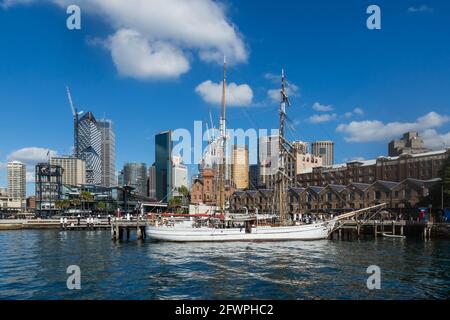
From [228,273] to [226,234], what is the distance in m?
34.2

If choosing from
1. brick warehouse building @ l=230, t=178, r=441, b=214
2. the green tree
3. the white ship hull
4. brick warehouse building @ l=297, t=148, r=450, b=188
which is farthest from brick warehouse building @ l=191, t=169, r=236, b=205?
the white ship hull

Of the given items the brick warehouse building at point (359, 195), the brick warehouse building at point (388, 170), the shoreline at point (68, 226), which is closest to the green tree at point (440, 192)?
the brick warehouse building at point (359, 195)

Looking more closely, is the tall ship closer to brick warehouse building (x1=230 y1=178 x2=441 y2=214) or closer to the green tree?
brick warehouse building (x1=230 y1=178 x2=441 y2=214)

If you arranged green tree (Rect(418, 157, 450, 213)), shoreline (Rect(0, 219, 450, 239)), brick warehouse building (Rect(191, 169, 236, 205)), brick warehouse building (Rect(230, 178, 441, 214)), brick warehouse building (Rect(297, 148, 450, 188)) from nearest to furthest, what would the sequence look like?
shoreline (Rect(0, 219, 450, 239)) < green tree (Rect(418, 157, 450, 213)) < brick warehouse building (Rect(230, 178, 441, 214)) < brick warehouse building (Rect(297, 148, 450, 188)) < brick warehouse building (Rect(191, 169, 236, 205))

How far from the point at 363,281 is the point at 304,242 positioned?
38243 mm

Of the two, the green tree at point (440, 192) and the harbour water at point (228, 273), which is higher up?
the green tree at point (440, 192)

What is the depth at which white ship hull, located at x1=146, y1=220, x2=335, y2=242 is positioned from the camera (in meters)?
73.2

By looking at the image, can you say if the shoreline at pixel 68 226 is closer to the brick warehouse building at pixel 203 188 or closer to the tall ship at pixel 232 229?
the tall ship at pixel 232 229

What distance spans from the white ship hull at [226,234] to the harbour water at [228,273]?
12343 mm

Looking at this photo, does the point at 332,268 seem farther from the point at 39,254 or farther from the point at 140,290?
the point at 39,254

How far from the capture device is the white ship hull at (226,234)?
73188 mm

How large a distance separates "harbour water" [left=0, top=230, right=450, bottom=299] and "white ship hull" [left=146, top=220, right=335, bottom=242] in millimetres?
12343
